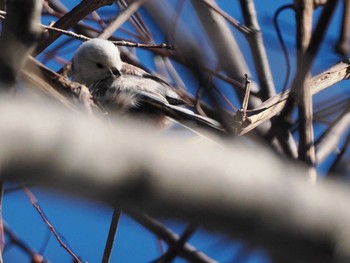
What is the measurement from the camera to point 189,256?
1418 millimetres

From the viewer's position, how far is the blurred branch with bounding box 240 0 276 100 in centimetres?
206

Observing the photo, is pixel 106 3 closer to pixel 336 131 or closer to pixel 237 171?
pixel 336 131

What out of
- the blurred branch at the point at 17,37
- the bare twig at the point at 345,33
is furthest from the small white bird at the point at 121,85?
the blurred branch at the point at 17,37

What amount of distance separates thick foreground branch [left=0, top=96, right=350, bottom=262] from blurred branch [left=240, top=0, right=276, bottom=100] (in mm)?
1365

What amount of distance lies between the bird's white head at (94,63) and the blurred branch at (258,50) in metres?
0.65

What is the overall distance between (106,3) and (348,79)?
0.79 meters

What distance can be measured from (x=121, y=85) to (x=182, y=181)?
1.98m

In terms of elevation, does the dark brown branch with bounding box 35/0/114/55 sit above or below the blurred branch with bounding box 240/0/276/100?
below

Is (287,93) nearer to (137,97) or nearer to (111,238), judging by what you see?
(111,238)

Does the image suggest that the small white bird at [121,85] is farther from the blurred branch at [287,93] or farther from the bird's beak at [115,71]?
the blurred branch at [287,93]

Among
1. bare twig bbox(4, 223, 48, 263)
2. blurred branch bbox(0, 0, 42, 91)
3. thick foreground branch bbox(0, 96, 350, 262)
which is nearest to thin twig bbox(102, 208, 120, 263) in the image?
bare twig bbox(4, 223, 48, 263)

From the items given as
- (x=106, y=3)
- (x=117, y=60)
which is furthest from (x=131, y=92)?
(x=106, y=3)

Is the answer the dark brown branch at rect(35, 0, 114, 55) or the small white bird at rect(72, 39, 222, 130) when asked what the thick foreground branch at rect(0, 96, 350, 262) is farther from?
the dark brown branch at rect(35, 0, 114, 55)

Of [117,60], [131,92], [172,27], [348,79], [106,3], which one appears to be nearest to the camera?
[172,27]
